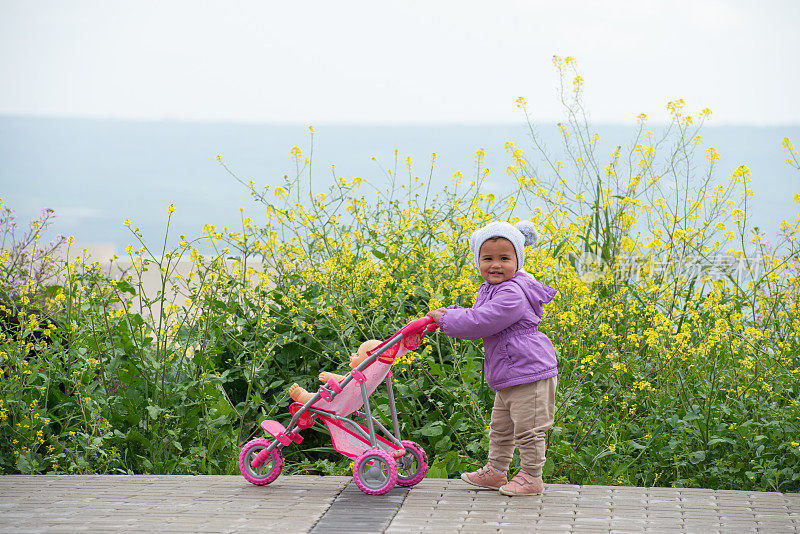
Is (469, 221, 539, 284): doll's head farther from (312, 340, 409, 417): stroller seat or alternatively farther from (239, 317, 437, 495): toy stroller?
(312, 340, 409, 417): stroller seat

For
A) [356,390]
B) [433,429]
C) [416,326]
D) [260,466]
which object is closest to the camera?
[416,326]

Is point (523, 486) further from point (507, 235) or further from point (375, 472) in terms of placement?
point (507, 235)

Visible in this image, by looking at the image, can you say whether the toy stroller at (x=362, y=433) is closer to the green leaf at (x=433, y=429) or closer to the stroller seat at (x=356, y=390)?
the stroller seat at (x=356, y=390)

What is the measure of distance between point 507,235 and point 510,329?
16.3 inches

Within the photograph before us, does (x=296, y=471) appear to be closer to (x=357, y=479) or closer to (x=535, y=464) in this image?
(x=357, y=479)

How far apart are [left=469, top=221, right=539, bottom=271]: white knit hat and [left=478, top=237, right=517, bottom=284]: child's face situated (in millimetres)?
24

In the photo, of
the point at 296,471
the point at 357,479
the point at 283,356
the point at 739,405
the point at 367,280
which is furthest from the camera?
the point at 283,356

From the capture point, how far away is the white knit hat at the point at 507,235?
3.74 metres

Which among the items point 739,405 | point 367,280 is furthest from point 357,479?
point 739,405

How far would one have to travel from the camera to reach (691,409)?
14.4 feet

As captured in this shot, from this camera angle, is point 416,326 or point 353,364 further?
point 353,364

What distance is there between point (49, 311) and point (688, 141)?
14.0 feet

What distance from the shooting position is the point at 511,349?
3.69 m

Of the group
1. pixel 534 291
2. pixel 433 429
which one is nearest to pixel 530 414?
pixel 534 291
